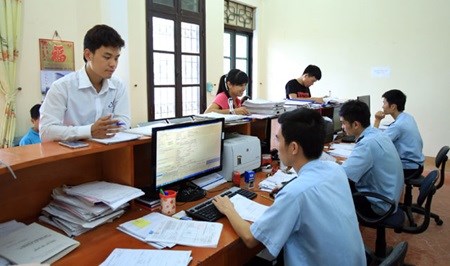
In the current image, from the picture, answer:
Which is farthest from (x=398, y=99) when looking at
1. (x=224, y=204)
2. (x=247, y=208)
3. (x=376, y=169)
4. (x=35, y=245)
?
(x=35, y=245)

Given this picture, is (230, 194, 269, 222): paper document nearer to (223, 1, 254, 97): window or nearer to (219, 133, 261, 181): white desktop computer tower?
(219, 133, 261, 181): white desktop computer tower

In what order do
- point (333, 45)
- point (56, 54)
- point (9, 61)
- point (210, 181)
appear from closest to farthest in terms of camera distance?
point (210, 181)
point (9, 61)
point (56, 54)
point (333, 45)

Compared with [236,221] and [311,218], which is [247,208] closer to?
[236,221]

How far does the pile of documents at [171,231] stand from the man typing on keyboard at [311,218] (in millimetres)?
135

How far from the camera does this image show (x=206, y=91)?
217 inches

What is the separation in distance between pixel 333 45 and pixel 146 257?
5.63 metres

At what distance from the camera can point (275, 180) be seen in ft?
7.04

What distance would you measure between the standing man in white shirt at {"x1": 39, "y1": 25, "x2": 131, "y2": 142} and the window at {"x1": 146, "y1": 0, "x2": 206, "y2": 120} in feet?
9.11

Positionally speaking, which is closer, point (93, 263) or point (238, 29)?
point (93, 263)

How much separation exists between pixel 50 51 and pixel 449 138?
566 centimetres

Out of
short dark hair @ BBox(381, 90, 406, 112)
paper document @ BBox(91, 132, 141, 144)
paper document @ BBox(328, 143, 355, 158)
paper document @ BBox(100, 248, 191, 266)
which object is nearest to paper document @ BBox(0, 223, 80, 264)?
paper document @ BBox(100, 248, 191, 266)

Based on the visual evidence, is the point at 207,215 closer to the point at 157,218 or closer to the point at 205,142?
the point at 157,218

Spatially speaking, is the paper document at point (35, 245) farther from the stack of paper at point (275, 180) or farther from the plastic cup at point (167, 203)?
the stack of paper at point (275, 180)

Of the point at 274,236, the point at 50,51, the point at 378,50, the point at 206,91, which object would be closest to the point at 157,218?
the point at 274,236
